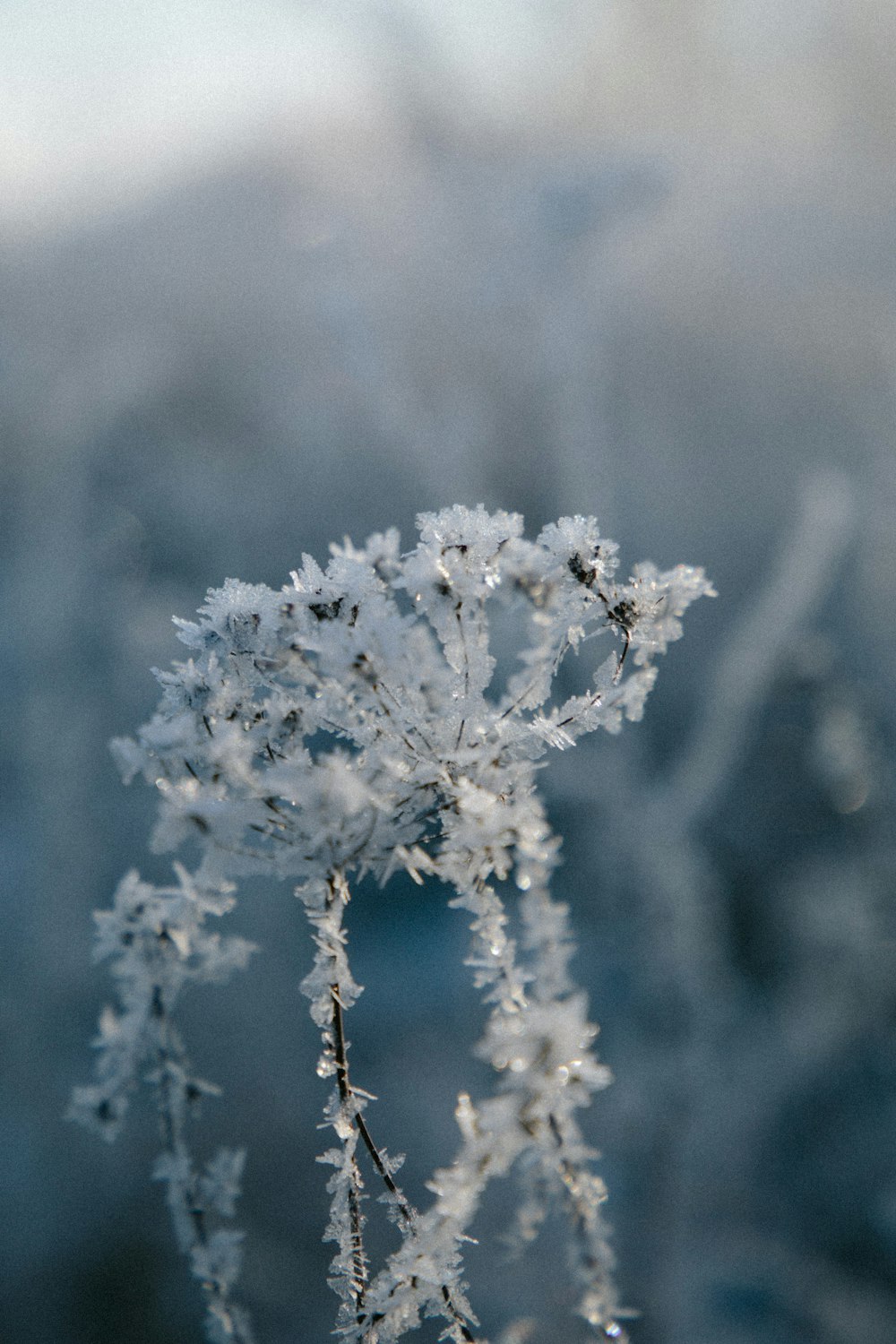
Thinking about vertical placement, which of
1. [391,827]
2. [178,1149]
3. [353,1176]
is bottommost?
[353,1176]

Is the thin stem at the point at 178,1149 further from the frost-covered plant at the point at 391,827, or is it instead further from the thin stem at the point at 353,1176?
the thin stem at the point at 353,1176

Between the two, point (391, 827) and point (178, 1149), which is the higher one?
point (391, 827)

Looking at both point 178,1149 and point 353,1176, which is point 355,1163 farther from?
point 178,1149

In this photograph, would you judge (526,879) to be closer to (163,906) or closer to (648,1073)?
(163,906)

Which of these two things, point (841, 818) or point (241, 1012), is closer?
point (241, 1012)

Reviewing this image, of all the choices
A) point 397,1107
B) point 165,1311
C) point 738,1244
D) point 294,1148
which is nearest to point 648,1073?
point 738,1244

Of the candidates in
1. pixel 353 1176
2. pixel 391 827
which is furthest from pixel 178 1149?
pixel 391 827

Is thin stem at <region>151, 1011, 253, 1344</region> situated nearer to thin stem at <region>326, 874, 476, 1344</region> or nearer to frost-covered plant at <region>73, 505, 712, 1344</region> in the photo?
frost-covered plant at <region>73, 505, 712, 1344</region>

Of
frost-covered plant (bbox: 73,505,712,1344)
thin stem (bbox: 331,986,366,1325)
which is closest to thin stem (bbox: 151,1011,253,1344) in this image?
frost-covered plant (bbox: 73,505,712,1344)
